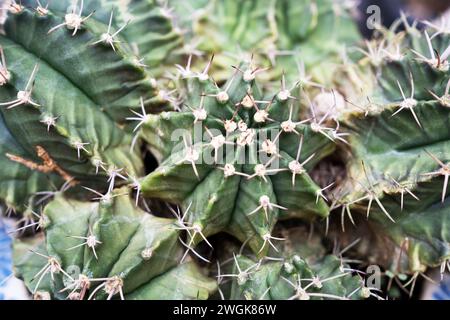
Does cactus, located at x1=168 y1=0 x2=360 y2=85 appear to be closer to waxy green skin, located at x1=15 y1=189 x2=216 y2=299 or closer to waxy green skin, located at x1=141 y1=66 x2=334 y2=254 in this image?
waxy green skin, located at x1=141 y1=66 x2=334 y2=254

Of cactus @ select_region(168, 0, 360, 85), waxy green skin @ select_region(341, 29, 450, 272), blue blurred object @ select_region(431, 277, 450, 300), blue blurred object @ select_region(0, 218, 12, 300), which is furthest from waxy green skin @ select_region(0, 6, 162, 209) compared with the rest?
blue blurred object @ select_region(431, 277, 450, 300)

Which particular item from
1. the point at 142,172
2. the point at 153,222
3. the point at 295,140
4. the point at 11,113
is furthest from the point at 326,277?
the point at 11,113

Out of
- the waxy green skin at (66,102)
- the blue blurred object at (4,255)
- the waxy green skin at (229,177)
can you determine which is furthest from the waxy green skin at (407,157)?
the blue blurred object at (4,255)

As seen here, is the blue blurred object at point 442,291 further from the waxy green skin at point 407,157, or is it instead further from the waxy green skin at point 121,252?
the waxy green skin at point 121,252

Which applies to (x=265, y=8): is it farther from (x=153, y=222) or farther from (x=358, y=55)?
(x=153, y=222)

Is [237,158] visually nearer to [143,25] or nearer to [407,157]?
[407,157]

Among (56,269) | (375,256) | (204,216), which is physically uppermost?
(204,216)
